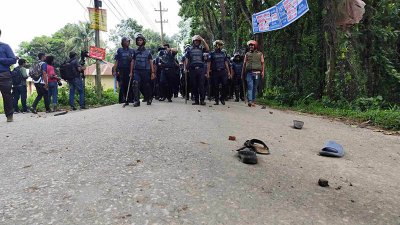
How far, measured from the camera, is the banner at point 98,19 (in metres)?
13.1

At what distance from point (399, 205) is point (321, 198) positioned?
66 centimetres

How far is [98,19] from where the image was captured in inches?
522

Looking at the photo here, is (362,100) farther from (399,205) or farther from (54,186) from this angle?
(54,186)

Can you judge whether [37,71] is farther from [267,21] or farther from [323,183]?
[323,183]

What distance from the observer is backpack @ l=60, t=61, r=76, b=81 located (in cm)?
1103

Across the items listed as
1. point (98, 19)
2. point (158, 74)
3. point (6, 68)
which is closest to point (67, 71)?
point (98, 19)

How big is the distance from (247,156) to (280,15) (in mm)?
8934

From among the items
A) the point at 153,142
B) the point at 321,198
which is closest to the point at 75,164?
the point at 153,142

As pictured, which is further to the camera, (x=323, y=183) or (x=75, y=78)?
(x=75, y=78)

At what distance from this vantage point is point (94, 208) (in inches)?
103

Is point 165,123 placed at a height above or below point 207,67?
below

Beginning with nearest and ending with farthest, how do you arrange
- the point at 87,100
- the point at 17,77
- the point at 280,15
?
the point at 17,77
the point at 280,15
the point at 87,100

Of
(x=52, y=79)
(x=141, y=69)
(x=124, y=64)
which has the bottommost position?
(x=52, y=79)

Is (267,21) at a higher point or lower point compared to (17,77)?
higher
